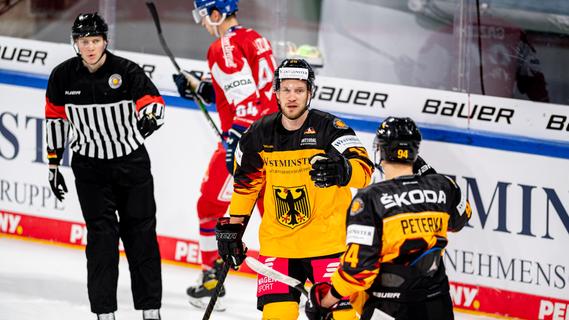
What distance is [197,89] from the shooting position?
21.0 feet

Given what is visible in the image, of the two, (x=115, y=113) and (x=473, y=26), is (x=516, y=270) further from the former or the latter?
(x=115, y=113)

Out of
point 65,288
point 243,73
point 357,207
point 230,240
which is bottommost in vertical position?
point 65,288

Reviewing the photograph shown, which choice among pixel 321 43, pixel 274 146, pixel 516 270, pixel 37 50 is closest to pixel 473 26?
pixel 321 43

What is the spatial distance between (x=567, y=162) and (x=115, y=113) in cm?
252

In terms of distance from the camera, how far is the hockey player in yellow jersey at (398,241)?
12.4 ft

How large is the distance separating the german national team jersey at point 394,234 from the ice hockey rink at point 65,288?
2402mm

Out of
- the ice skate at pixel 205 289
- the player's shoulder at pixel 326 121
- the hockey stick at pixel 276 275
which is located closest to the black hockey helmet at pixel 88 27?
the player's shoulder at pixel 326 121

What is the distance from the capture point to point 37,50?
7336 mm

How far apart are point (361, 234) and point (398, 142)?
0.38m

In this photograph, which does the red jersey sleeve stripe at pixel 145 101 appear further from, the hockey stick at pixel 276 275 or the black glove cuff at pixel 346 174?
the black glove cuff at pixel 346 174

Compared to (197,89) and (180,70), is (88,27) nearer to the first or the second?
(197,89)

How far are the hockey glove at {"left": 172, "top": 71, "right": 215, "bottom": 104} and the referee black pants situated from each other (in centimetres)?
93

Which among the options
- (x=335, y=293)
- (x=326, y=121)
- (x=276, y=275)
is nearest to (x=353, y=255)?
(x=335, y=293)

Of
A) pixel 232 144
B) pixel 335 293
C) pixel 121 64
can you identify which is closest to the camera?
pixel 335 293
